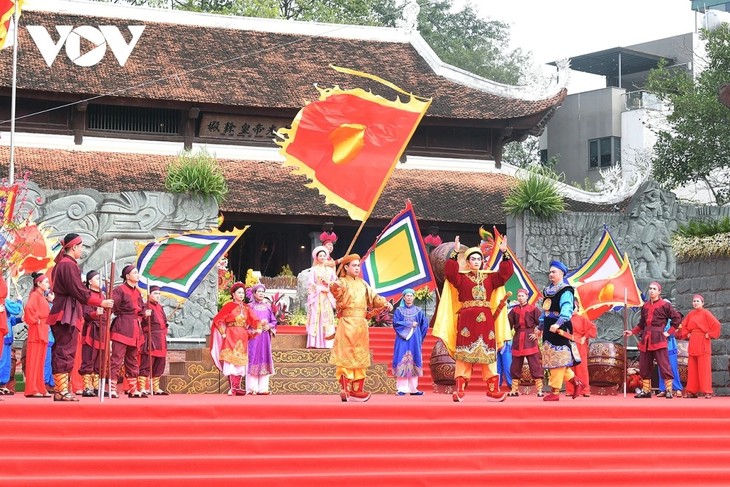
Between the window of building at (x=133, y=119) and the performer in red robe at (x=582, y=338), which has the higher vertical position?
the window of building at (x=133, y=119)

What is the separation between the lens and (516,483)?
912 cm

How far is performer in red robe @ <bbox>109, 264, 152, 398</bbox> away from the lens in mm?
12125

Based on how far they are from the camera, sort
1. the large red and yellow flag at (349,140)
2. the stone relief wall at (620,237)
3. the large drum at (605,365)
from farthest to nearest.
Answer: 1. the stone relief wall at (620,237)
2. the large drum at (605,365)
3. the large red and yellow flag at (349,140)

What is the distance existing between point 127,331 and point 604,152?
2948 cm

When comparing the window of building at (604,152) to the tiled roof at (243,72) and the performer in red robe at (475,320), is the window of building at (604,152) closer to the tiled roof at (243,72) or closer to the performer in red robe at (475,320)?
the tiled roof at (243,72)

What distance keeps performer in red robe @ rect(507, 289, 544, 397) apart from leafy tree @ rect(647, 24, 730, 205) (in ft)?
47.3

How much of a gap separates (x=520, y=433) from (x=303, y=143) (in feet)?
18.2

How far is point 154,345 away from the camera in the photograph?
1375 cm

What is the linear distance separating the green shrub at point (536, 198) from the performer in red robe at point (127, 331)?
31.8 feet

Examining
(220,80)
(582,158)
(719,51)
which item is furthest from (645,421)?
(582,158)

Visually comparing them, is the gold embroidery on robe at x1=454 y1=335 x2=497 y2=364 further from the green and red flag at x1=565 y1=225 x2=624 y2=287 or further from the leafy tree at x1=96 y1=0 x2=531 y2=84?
the leafy tree at x1=96 y1=0 x2=531 y2=84

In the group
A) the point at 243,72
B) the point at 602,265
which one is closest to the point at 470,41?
the point at 243,72

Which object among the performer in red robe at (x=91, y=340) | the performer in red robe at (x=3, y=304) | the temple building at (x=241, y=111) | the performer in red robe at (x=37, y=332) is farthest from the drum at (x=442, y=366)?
the temple building at (x=241, y=111)

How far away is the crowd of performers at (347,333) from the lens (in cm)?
1117
